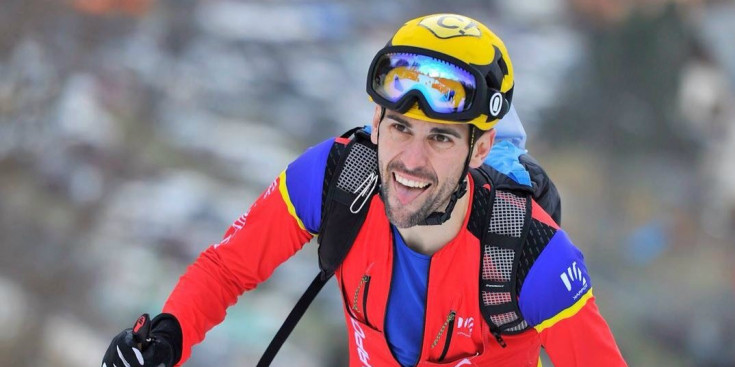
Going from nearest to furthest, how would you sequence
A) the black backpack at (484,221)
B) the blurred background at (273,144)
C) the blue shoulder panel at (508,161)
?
the black backpack at (484,221)
the blue shoulder panel at (508,161)
the blurred background at (273,144)

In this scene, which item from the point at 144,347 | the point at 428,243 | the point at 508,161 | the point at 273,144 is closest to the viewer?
the point at 144,347

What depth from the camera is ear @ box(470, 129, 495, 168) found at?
2633 millimetres

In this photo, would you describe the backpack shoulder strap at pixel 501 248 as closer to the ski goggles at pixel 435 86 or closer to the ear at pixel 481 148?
the ear at pixel 481 148

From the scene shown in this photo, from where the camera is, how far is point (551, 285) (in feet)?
8.11

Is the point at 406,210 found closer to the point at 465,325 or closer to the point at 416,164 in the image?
the point at 416,164

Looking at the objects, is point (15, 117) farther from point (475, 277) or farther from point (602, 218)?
point (475, 277)

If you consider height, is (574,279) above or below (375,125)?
below

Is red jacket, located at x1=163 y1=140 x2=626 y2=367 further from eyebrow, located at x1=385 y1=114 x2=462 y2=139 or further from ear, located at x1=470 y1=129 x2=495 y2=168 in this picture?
eyebrow, located at x1=385 y1=114 x2=462 y2=139

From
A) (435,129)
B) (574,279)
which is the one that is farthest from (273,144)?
(574,279)

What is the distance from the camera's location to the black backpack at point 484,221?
2.53 metres

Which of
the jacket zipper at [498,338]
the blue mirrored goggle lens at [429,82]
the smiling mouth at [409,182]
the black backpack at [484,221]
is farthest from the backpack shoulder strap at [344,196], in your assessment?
the jacket zipper at [498,338]

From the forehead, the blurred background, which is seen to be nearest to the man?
the forehead

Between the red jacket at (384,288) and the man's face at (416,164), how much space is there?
156 mm

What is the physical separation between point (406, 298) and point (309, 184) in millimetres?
418
